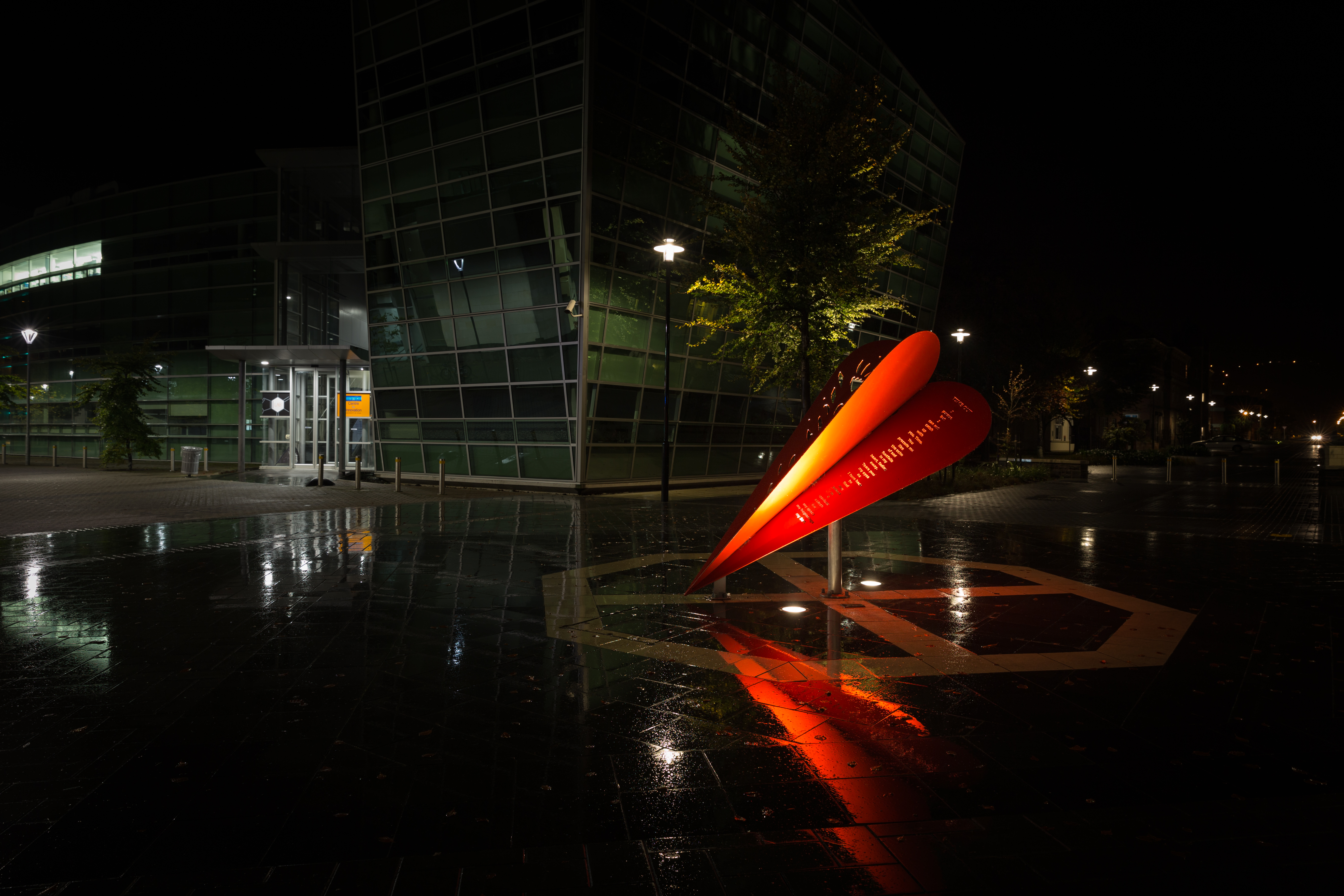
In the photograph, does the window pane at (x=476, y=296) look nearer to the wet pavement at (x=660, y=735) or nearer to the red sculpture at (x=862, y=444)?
the wet pavement at (x=660, y=735)

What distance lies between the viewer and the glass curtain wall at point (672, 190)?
71.2 feet

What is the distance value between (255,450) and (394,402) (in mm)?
13772

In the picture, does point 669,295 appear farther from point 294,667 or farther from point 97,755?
point 97,755

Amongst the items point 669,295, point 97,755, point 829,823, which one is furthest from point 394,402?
point 829,823

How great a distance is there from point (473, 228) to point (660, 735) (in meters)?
22.4

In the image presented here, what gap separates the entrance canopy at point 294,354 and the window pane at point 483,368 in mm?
4057

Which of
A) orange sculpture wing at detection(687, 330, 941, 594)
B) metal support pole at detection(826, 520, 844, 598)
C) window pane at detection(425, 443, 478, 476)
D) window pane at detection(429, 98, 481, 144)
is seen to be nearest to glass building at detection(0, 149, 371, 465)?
window pane at detection(425, 443, 478, 476)

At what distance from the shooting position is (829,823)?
3.33 meters

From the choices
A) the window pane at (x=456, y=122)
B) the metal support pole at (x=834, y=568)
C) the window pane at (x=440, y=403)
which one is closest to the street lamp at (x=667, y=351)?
the window pane at (x=456, y=122)

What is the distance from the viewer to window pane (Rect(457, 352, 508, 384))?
23.7m

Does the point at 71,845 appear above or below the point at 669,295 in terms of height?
below

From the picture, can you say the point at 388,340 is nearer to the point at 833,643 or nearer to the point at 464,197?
the point at 464,197

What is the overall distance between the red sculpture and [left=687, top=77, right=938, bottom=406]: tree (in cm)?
1097

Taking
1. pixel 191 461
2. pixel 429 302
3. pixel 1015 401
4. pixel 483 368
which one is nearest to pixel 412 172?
pixel 429 302
